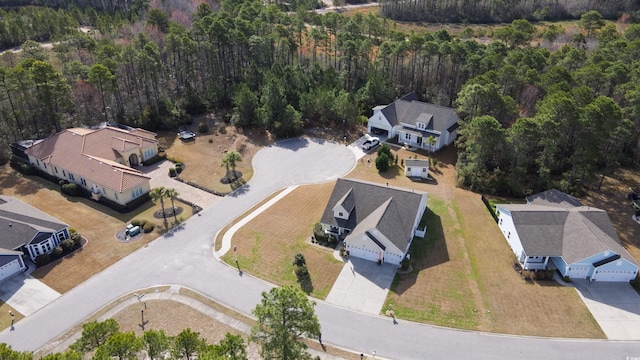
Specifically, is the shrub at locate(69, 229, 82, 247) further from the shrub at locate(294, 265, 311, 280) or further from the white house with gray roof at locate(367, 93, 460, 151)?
the white house with gray roof at locate(367, 93, 460, 151)

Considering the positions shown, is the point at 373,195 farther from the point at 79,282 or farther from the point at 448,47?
the point at 448,47

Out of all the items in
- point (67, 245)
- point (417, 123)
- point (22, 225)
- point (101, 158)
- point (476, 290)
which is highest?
point (417, 123)

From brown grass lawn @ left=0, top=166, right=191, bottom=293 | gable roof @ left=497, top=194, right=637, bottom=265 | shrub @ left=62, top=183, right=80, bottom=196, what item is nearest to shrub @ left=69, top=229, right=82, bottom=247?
brown grass lawn @ left=0, top=166, right=191, bottom=293

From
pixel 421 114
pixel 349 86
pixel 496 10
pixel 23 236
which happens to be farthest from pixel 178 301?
pixel 496 10

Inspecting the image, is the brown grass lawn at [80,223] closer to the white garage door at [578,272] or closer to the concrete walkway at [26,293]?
the concrete walkway at [26,293]

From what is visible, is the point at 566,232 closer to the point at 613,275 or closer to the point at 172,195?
the point at 613,275

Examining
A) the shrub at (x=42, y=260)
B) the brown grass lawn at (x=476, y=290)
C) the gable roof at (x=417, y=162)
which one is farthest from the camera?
the gable roof at (x=417, y=162)

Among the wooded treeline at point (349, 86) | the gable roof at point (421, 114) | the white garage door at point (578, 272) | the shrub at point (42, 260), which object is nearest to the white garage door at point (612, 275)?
the white garage door at point (578, 272)

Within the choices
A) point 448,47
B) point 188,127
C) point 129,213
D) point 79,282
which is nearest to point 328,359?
point 79,282
